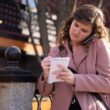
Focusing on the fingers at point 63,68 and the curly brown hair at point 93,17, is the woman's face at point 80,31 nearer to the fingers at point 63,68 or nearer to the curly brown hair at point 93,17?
the curly brown hair at point 93,17

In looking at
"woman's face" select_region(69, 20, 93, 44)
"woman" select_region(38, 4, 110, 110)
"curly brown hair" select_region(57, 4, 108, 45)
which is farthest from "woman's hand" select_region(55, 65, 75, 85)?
"curly brown hair" select_region(57, 4, 108, 45)

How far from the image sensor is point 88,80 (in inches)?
126

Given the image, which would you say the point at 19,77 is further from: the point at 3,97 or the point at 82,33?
the point at 82,33

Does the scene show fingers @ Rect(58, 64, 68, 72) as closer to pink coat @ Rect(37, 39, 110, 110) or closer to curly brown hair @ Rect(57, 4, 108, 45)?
pink coat @ Rect(37, 39, 110, 110)

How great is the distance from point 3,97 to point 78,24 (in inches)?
35.0

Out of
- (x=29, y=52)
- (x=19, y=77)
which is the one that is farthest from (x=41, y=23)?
(x=19, y=77)

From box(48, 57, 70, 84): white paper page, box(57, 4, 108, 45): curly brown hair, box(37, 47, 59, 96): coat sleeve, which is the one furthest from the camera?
box(37, 47, 59, 96): coat sleeve

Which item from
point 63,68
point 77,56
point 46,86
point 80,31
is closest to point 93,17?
point 80,31

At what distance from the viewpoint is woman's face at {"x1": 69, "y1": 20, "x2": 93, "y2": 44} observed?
10.7 feet

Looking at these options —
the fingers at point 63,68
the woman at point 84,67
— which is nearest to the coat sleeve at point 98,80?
the woman at point 84,67

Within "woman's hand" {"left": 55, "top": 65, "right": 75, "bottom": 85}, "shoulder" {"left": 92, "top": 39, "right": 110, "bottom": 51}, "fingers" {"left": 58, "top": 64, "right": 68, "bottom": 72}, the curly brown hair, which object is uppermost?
the curly brown hair

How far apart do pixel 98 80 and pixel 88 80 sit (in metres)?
0.07

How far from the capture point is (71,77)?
3.17 m

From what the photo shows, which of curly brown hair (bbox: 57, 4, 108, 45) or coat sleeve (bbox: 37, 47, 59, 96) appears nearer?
curly brown hair (bbox: 57, 4, 108, 45)
